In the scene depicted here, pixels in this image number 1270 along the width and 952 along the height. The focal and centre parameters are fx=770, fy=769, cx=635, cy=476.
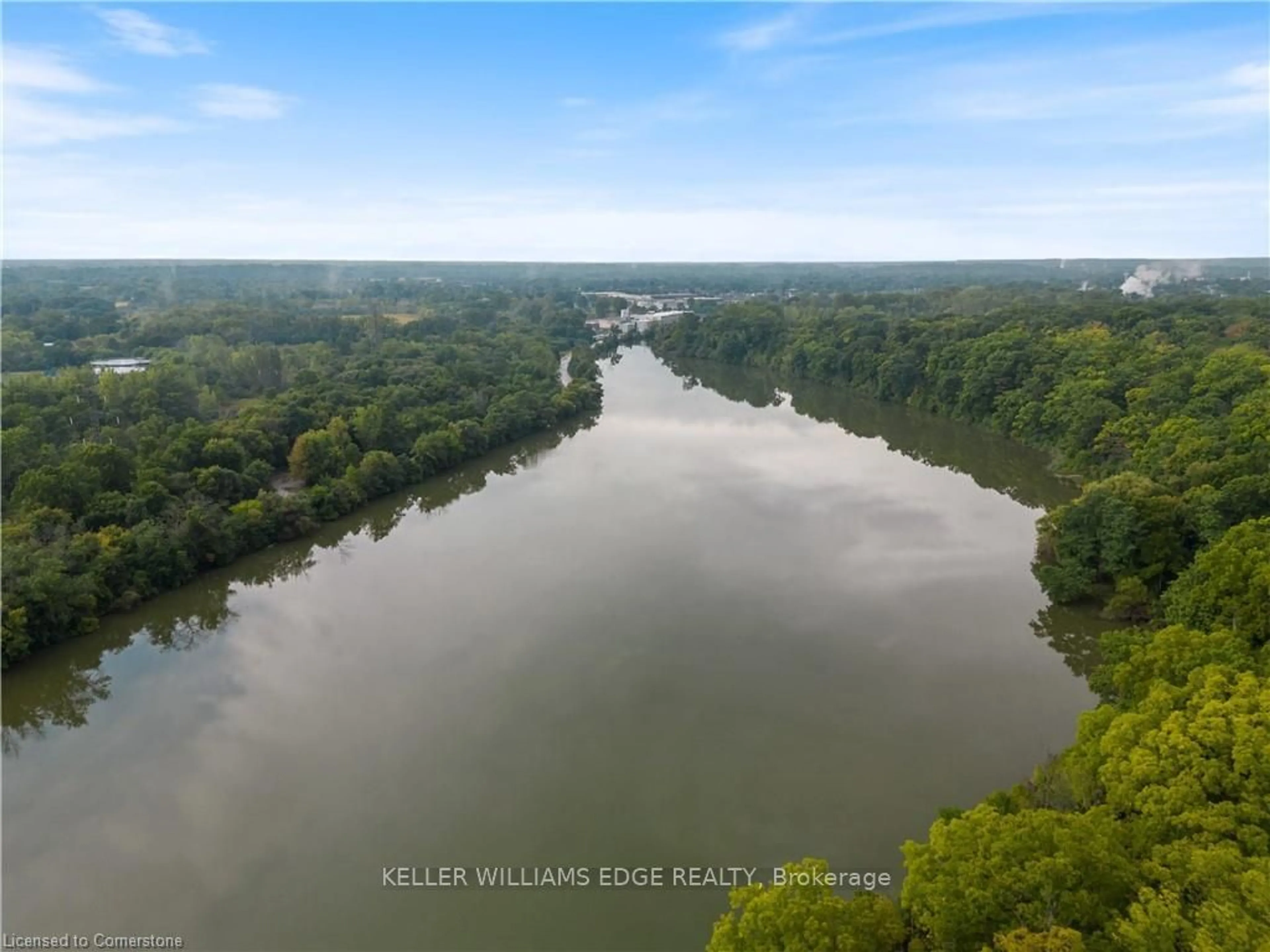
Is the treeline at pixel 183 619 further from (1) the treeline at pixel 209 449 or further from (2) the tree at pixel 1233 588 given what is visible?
(2) the tree at pixel 1233 588

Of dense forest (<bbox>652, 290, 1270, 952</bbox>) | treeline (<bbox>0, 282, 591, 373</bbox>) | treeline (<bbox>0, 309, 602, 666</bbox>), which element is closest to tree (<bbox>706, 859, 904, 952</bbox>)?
dense forest (<bbox>652, 290, 1270, 952</bbox>)

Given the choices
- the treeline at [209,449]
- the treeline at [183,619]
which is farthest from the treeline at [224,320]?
the treeline at [183,619]

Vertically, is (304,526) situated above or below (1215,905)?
below

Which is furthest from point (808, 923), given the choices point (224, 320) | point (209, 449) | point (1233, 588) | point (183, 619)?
point (224, 320)

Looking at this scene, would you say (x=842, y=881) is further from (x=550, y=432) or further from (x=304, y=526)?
(x=550, y=432)

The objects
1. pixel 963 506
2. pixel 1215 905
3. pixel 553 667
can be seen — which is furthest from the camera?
pixel 963 506

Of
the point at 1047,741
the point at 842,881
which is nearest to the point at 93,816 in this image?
the point at 842,881
